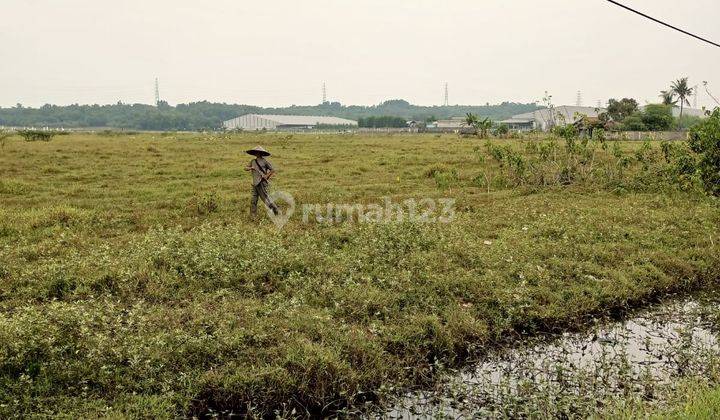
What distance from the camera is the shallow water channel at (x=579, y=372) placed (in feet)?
17.9

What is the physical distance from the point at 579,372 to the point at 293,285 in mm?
3977

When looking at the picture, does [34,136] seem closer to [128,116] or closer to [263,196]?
[263,196]

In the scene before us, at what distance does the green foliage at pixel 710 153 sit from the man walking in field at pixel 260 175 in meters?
10.5

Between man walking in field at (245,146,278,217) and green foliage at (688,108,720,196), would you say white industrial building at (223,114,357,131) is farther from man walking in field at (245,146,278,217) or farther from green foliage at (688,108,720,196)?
green foliage at (688,108,720,196)

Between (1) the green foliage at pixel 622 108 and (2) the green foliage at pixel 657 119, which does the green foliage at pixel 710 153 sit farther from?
(1) the green foliage at pixel 622 108

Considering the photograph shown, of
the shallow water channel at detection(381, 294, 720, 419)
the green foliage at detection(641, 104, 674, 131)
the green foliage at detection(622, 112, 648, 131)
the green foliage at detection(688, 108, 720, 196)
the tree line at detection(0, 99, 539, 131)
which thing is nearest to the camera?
the shallow water channel at detection(381, 294, 720, 419)

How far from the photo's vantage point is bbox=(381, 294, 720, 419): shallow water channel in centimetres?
546

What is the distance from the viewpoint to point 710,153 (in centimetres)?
1328

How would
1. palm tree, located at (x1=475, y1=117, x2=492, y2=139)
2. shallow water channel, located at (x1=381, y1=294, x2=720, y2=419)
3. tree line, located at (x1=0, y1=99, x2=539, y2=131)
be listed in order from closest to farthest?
1. shallow water channel, located at (x1=381, y1=294, x2=720, y2=419)
2. palm tree, located at (x1=475, y1=117, x2=492, y2=139)
3. tree line, located at (x1=0, y1=99, x2=539, y2=131)

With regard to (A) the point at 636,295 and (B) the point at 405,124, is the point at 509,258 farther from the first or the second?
(B) the point at 405,124

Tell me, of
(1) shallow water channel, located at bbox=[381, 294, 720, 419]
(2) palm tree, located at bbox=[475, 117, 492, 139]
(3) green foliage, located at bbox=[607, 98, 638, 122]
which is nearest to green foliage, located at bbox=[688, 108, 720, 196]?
(2) palm tree, located at bbox=[475, 117, 492, 139]

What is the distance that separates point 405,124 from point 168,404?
9949 cm

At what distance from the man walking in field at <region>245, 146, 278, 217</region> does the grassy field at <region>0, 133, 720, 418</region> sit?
21.0 inches

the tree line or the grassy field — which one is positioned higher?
the tree line
